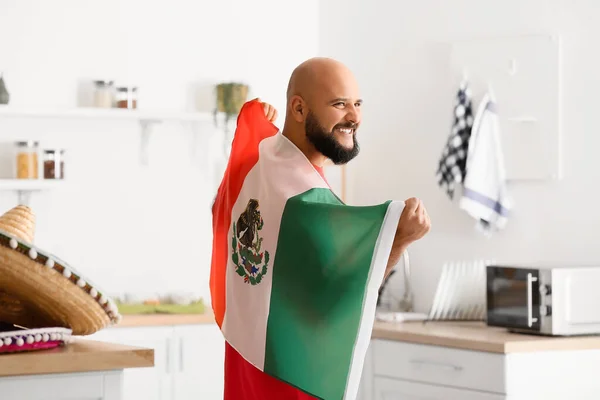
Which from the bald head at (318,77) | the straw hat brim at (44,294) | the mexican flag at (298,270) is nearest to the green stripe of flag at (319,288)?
the mexican flag at (298,270)

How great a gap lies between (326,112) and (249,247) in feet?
1.02

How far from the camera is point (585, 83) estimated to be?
371 centimetres

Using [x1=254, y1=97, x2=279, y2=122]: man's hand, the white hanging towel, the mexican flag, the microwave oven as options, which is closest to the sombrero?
the mexican flag

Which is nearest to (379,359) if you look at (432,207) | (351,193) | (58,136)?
(432,207)

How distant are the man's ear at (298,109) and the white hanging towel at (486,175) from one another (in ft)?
6.30

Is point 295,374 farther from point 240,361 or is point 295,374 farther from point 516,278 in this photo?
point 516,278

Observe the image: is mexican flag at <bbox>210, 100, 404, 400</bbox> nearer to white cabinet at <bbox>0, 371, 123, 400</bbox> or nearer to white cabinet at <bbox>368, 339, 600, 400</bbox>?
white cabinet at <bbox>0, 371, 123, 400</bbox>

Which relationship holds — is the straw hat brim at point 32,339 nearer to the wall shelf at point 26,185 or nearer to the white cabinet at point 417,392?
the white cabinet at point 417,392

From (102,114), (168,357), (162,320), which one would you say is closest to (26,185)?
(102,114)

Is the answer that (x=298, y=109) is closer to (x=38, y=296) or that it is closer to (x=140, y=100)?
(x=38, y=296)

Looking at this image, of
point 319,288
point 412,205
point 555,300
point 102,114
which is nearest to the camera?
point 412,205

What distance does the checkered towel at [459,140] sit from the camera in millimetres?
4000

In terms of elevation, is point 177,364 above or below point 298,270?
below

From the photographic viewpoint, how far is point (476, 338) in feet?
10.9
